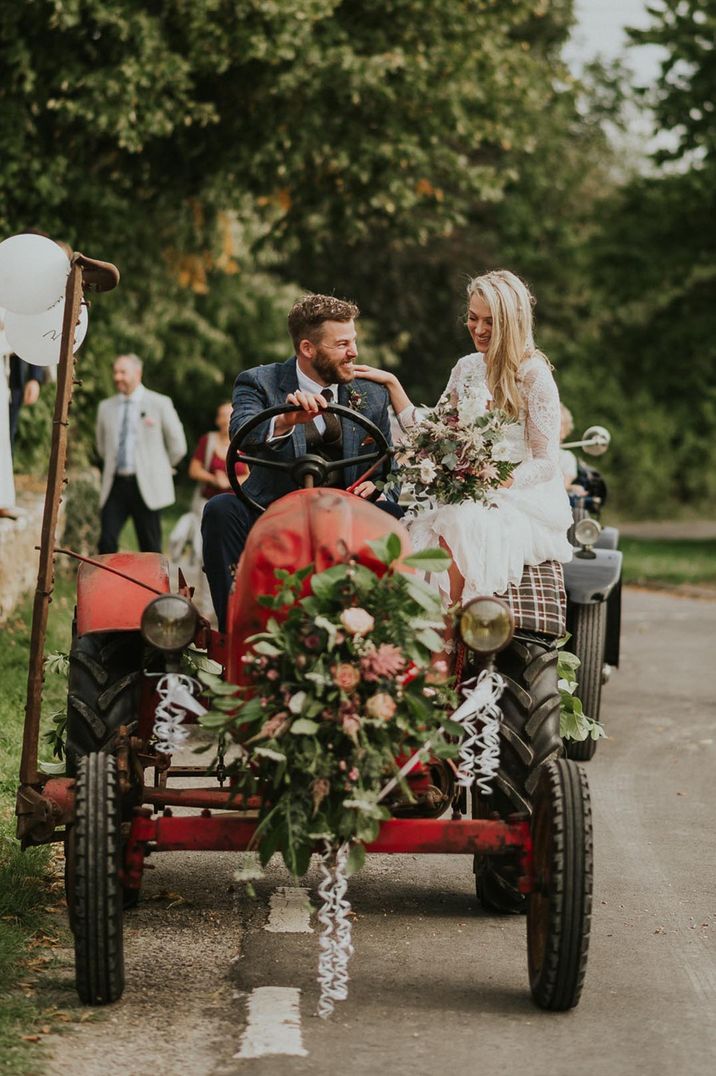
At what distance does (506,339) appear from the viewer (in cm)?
646

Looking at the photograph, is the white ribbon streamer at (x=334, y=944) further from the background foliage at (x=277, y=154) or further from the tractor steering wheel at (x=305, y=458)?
the background foliage at (x=277, y=154)

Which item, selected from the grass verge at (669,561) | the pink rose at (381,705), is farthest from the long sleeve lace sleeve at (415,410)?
the grass verge at (669,561)

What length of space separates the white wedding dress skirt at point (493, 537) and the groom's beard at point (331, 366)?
23.3 inches

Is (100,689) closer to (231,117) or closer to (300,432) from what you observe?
(300,432)

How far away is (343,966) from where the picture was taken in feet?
17.0

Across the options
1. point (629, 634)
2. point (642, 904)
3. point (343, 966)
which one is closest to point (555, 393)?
point (642, 904)

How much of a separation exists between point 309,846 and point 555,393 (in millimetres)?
2308

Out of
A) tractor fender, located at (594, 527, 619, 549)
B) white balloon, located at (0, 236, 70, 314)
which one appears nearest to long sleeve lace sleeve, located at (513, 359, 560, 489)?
white balloon, located at (0, 236, 70, 314)

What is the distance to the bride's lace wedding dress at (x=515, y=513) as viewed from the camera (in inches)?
232

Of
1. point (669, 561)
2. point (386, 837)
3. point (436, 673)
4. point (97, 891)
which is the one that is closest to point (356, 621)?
point (436, 673)

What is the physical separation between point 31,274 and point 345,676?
2.02 metres

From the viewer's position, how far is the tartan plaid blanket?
580 cm

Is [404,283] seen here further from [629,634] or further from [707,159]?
[629,634]

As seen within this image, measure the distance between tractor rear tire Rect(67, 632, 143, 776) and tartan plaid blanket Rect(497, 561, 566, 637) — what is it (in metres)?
1.30
